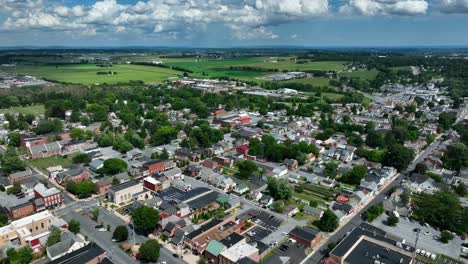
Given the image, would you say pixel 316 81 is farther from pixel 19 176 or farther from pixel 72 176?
pixel 19 176

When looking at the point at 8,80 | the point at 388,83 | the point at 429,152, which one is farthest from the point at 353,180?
the point at 8,80

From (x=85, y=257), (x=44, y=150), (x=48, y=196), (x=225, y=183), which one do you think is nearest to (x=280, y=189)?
(x=225, y=183)

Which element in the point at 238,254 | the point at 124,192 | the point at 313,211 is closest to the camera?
the point at 238,254

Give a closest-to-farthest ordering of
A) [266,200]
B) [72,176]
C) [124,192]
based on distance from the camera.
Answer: [266,200] < [124,192] < [72,176]

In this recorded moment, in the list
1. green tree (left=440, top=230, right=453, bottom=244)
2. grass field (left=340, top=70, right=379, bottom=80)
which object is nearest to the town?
green tree (left=440, top=230, right=453, bottom=244)

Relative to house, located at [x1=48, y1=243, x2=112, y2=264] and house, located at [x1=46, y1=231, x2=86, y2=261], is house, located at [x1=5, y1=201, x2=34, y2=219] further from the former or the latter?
house, located at [x1=48, y1=243, x2=112, y2=264]
